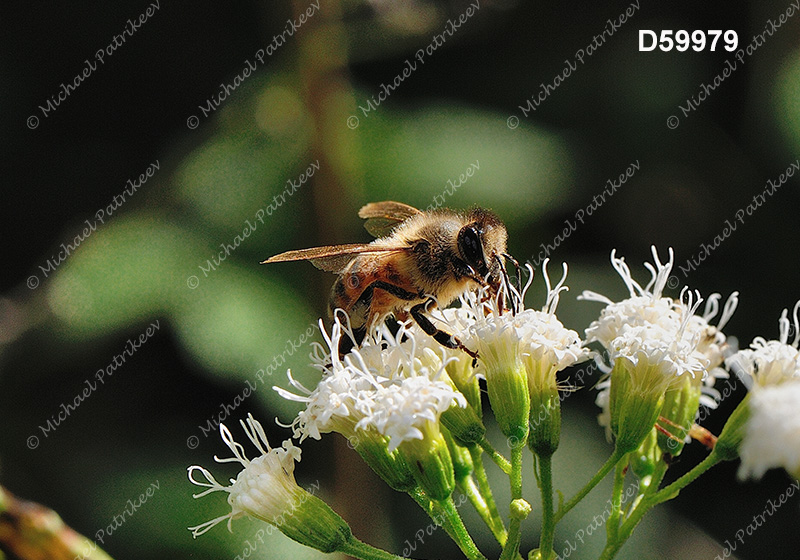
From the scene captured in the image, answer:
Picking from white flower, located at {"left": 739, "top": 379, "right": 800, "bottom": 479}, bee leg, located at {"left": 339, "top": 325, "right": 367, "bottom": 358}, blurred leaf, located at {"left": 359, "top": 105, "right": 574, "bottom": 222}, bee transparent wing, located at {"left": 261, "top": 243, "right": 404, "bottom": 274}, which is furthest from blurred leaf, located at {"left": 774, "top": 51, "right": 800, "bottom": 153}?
white flower, located at {"left": 739, "top": 379, "right": 800, "bottom": 479}

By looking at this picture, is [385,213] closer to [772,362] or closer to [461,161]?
[461,161]

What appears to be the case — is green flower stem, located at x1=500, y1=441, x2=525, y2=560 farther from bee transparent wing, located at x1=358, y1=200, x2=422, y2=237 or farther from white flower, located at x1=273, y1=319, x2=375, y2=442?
bee transparent wing, located at x1=358, y1=200, x2=422, y2=237

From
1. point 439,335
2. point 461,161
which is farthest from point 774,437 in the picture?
point 461,161

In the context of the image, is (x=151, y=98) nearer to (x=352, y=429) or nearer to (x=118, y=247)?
(x=118, y=247)

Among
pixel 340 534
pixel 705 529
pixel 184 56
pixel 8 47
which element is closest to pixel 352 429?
pixel 340 534

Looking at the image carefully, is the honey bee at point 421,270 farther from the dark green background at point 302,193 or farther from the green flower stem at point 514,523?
the dark green background at point 302,193
